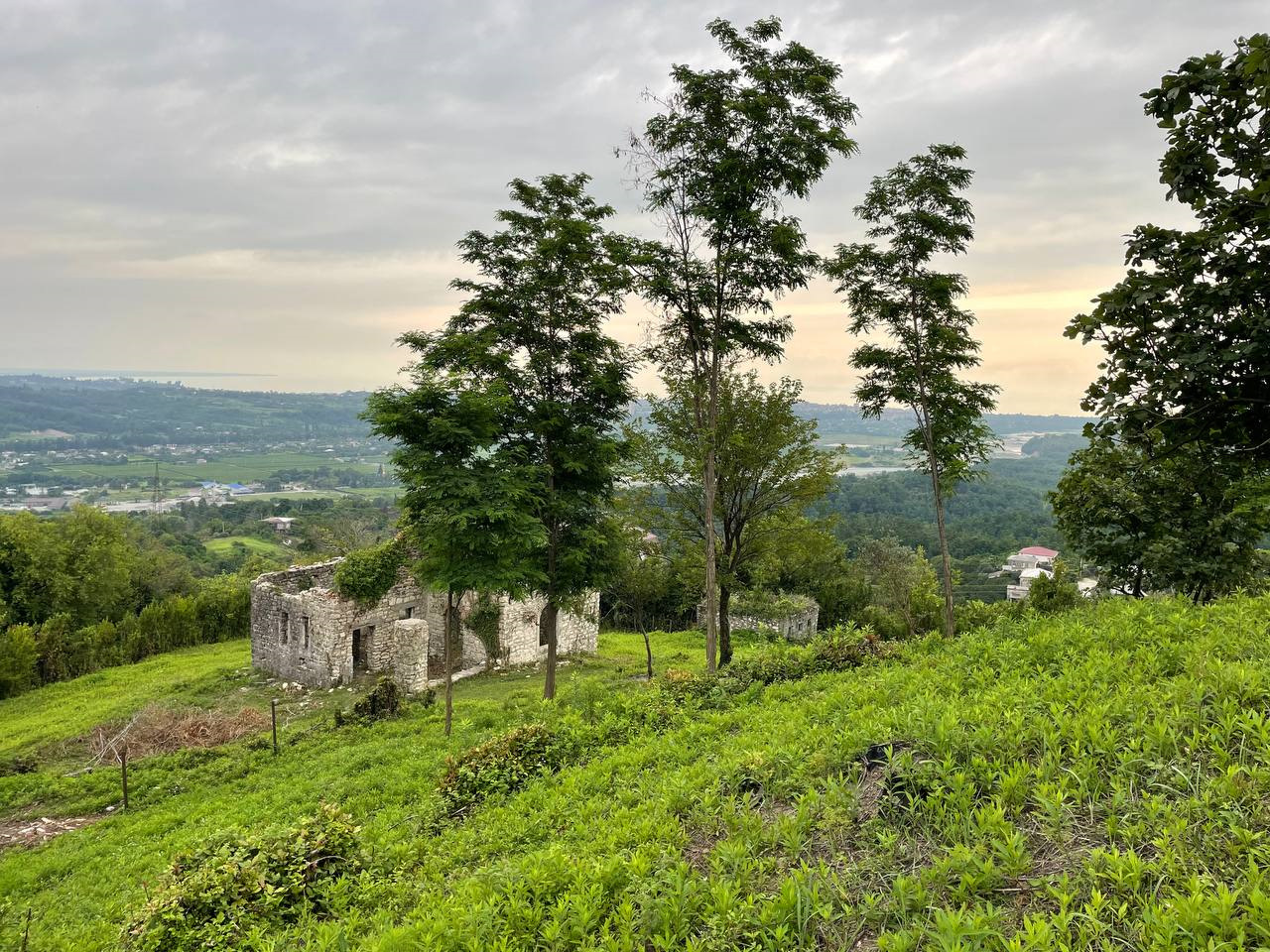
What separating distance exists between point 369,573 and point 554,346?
11076mm

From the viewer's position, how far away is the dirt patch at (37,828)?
10.3m

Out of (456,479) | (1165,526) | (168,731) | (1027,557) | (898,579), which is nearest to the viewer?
(456,479)

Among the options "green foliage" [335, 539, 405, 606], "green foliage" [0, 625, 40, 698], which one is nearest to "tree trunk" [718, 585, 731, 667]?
"green foliage" [335, 539, 405, 606]

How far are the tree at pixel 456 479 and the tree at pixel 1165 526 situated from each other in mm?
10623

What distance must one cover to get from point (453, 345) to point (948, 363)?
11118 mm

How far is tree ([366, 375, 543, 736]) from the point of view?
37.0 feet

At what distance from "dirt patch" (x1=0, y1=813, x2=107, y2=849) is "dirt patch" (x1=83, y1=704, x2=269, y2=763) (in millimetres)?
2425

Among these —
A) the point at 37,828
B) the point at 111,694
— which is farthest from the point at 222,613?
the point at 37,828

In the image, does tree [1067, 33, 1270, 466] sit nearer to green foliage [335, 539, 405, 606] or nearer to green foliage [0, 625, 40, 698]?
green foliage [335, 539, 405, 606]

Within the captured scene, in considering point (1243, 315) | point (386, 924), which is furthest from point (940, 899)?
point (1243, 315)

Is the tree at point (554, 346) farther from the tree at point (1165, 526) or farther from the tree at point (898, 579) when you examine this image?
the tree at point (898, 579)

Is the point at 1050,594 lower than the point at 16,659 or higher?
higher

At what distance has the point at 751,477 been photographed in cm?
1841

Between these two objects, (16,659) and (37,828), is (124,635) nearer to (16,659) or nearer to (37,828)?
(16,659)
